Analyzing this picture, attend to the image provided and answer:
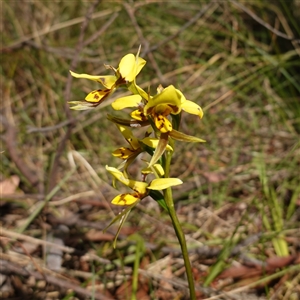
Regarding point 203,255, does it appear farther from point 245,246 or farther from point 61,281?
point 61,281

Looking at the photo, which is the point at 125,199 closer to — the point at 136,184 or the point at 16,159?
the point at 136,184

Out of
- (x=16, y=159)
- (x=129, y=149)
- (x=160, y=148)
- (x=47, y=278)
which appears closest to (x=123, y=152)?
(x=129, y=149)

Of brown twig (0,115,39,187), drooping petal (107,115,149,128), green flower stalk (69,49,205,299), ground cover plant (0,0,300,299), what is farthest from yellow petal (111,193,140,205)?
brown twig (0,115,39,187)

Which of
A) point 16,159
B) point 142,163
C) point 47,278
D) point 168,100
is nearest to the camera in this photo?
point 168,100

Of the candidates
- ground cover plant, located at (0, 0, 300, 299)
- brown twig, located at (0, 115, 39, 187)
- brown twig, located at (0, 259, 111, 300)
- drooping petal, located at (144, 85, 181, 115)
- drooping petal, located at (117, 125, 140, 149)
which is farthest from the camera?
brown twig, located at (0, 115, 39, 187)

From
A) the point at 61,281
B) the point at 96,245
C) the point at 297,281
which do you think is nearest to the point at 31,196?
the point at 96,245

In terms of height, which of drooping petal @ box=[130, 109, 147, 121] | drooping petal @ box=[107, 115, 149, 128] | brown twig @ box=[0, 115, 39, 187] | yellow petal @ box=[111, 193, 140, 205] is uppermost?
drooping petal @ box=[130, 109, 147, 121]

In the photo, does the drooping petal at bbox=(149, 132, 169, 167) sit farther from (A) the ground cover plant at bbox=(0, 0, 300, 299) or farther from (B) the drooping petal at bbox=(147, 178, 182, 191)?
(A) the ground cover plant at bbox=(0, 0, 300, 299)
